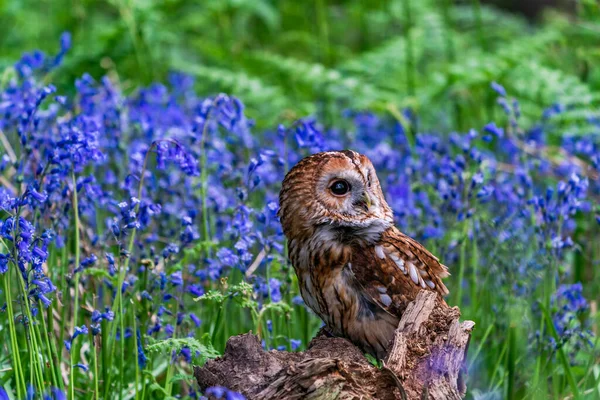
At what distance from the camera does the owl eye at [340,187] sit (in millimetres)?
3238

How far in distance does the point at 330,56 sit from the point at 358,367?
5235 mm

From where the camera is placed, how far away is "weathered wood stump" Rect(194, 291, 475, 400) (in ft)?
7.93

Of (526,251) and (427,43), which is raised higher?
(427,43)

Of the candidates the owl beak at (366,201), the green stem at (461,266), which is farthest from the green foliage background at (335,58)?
the owl beak at (366,201)

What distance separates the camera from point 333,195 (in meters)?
3.24

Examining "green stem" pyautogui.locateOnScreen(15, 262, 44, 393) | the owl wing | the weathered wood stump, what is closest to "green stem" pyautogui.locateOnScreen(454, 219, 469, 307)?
the owl wing

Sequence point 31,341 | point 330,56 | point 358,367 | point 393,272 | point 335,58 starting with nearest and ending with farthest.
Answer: point 358,367, point 31,341, point 393,272, point 330,56, point 335,58

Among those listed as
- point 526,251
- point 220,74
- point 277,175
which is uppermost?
point 220,74

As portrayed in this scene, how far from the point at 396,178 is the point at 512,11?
25.1ft

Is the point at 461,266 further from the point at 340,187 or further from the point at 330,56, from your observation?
the point at 330,56

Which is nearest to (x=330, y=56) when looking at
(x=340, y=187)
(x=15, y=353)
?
(x=340, y=187)

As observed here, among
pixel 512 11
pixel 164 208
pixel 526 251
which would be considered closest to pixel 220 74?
pixel 164 208

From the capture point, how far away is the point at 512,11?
1214 centimetres

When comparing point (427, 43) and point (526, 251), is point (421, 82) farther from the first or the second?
point (526, 251)
